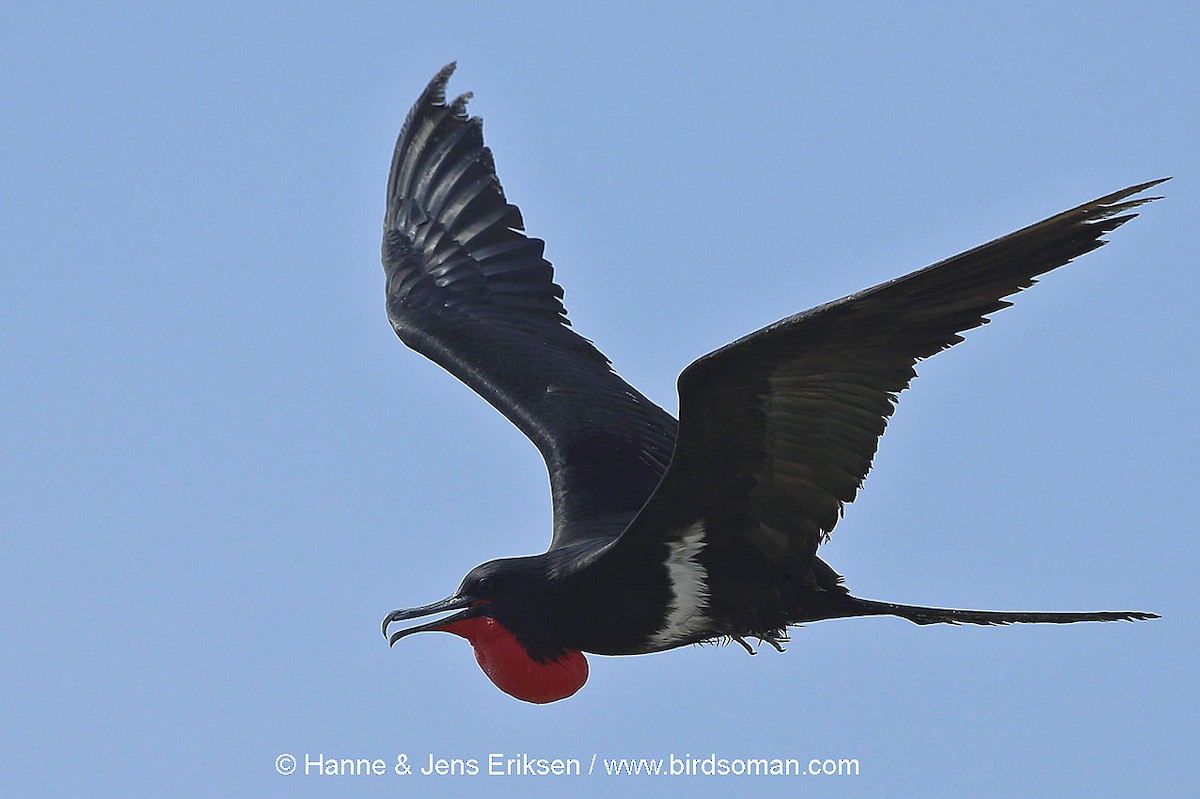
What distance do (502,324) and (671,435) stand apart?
4.65 feet

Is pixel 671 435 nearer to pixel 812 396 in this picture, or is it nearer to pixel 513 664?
pixel 513 664

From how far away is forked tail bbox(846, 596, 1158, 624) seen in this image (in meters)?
7.68

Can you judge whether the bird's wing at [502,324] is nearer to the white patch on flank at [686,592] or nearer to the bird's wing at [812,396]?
the white patch on flank at [686,592]

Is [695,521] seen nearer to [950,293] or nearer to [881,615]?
[881,615]

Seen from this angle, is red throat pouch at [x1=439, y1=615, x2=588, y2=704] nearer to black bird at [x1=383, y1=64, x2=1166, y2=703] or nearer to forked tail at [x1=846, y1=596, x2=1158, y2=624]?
black bird at [x1=383, y1=64, x2=1166, y2=703]

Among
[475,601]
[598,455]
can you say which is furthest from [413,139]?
[475,601]

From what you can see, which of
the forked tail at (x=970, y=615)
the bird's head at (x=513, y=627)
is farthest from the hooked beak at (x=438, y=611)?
the forked tail at (x=970, y=615)

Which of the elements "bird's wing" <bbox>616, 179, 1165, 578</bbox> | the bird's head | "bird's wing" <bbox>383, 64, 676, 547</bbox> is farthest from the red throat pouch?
"bird's wing" <bbox>383, 64, 676, 547</bbox>

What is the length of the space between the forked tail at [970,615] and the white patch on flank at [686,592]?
0.66m

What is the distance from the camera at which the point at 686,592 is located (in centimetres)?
804

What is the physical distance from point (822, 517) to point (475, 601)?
1661mm

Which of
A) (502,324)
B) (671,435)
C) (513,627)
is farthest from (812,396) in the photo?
(502,324)

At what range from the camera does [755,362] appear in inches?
269

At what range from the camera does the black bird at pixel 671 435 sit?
6672 mm
